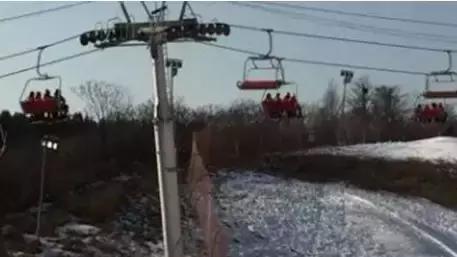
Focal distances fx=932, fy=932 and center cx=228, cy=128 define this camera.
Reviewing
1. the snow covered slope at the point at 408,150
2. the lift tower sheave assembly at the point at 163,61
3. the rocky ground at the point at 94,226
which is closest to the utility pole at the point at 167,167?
the lift tower sheave assembly at the point at 163,61

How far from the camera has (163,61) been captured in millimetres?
16422

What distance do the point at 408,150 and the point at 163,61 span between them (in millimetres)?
47281

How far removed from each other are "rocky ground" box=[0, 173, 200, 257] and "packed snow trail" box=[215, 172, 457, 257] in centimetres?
355

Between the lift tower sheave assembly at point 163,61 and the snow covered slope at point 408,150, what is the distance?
140 ft

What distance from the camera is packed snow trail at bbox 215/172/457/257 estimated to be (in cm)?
3722

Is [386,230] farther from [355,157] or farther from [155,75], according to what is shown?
[155,75]

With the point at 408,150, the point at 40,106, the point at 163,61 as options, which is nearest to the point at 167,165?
the point at 163,61

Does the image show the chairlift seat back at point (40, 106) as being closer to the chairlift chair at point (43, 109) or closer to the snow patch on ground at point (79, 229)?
the chairlift chair at point (43, 109)

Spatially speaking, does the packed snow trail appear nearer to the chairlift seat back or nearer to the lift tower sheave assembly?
the lift tower sheave assembly

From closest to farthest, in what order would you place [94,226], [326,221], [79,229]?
[79,229], [94,226], [326,221]

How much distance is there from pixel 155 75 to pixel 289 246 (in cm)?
2252

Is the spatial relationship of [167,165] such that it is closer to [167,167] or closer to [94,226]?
[167,167]

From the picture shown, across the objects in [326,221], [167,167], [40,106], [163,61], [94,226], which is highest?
[163,61]

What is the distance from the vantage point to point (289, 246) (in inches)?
1487
